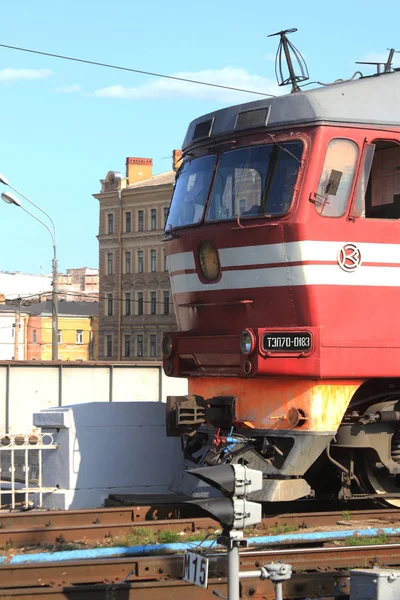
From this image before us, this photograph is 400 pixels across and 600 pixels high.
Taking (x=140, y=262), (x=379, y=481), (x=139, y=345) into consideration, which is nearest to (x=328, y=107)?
(x=379, y=481)

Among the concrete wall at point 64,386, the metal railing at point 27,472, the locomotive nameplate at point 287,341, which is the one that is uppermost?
the locomotive nameplate at point 287,341

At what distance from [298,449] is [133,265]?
2660 inches

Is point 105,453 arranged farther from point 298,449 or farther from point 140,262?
point 140,262

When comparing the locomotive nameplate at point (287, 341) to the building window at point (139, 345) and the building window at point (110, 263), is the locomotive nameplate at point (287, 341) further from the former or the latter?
the building window at point (110, 263)

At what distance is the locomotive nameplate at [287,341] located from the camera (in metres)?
10.1

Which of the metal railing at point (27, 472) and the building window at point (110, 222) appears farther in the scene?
the building window at point (110, 222)

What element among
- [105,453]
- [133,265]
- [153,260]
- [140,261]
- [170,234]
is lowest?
[105,453]

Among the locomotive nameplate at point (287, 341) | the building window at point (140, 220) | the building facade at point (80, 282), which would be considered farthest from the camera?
the building facade at point (80, 282)

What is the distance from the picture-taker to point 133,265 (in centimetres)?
7725

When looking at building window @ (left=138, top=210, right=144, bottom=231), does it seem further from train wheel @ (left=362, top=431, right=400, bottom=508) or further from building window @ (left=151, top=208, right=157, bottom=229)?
train wheel @ (left=362, top=431, right=400, bottom=508)

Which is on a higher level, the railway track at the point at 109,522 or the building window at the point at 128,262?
the building window at the point at 128,262

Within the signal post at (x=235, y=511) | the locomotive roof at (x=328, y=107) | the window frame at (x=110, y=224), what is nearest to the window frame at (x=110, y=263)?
the window frame at (x=110, y=224)

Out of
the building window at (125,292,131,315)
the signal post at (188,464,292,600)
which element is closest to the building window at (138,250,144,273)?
the building window at (125,292,131,315)

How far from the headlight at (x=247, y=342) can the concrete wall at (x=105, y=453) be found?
2.97 m
